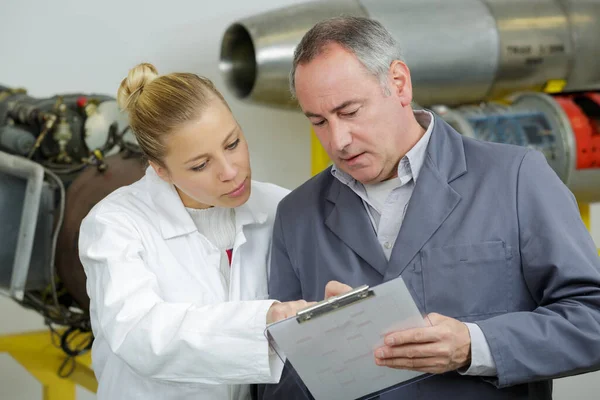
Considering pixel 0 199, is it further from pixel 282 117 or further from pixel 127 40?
pixel 282 117

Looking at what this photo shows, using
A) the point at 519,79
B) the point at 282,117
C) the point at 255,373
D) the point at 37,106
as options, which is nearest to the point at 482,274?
the point at 255,373

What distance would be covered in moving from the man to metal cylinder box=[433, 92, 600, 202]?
108 centimetres

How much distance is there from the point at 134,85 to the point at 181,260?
1.07 ft

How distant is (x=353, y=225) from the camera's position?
1.36 meters

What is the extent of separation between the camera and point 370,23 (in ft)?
4.40

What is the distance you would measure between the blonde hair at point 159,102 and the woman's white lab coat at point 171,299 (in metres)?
0.12

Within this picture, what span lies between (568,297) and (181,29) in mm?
2474

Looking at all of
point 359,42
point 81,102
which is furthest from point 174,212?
point 81,102

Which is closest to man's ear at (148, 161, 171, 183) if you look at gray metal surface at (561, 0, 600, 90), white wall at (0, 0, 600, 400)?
white wall at (0, 0, 600, 400)

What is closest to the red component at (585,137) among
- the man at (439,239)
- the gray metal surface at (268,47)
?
the gray metal surface at (268,47)

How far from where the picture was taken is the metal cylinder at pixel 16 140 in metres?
2.26

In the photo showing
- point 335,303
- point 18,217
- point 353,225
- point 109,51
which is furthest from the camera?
point 109,51

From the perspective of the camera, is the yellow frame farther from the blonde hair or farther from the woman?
the blonde hair

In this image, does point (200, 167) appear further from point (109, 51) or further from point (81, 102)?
point (109, 51)
